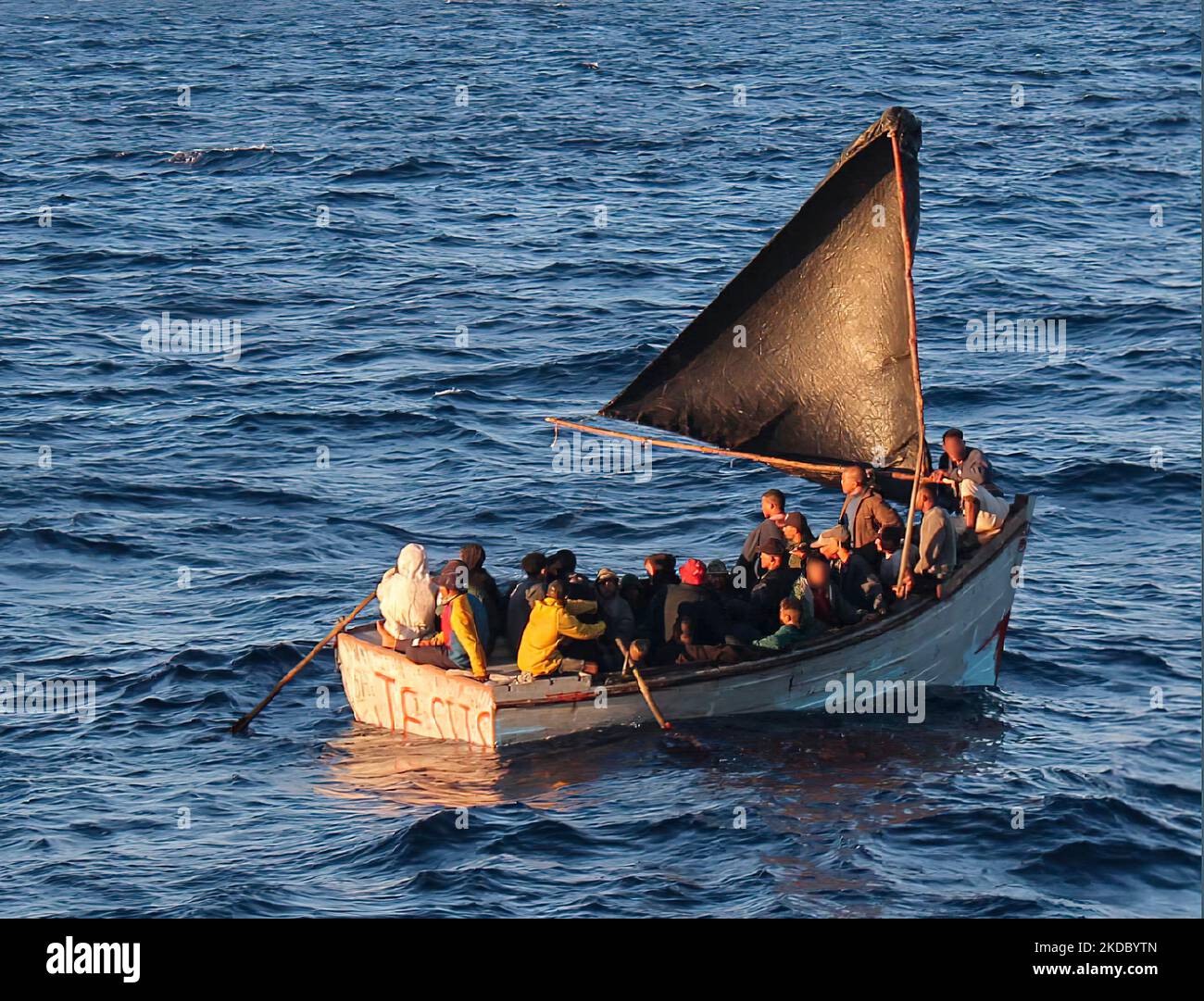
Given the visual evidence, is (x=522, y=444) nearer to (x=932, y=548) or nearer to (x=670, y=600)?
(x=932, y=548)

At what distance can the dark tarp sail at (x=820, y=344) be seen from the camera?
73.6ft

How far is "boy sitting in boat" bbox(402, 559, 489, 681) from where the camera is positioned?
20297 millimetres

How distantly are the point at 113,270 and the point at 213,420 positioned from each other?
12.3 m

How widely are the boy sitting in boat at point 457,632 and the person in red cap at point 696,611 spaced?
2166 millimetres

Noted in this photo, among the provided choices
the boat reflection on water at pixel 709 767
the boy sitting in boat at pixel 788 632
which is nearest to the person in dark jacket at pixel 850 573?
the boy sitting in boat at pixel 788 632

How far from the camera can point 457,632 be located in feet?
66.7

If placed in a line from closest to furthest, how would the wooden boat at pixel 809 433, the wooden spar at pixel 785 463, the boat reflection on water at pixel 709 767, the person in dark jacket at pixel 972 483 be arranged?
the boat reflection on water at pixel 709 767
the wooden boat at pixel 809 433
the person in dark jacket at pixel 972 483
the wooden spar at pixel 785 463

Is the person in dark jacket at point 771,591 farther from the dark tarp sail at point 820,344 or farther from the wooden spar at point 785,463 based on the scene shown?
the dark tarp sail at point 820,344

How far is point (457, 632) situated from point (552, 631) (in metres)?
1.11

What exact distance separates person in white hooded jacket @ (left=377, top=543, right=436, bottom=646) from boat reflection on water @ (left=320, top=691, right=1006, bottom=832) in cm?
136

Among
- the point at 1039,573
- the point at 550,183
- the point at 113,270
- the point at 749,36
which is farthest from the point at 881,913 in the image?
the point at 749,36

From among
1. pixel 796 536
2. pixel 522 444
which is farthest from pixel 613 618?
pixel 522 444

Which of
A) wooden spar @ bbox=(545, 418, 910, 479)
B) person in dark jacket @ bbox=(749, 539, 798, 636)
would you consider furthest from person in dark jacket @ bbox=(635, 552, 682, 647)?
wooden spar @ bbox=(545, 418, 910, 479)

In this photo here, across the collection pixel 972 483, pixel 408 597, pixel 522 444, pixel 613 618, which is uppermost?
pixel 522 444
